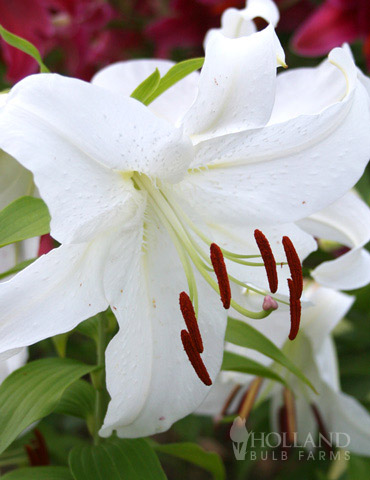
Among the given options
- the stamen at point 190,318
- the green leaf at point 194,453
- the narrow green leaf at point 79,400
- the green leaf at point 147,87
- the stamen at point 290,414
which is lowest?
the stamen at point 290,414

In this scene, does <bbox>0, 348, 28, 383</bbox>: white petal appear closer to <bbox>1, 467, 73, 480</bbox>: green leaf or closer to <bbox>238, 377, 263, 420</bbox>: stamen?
<bbox>1, 467, 73, 480</bbox>: green leaf

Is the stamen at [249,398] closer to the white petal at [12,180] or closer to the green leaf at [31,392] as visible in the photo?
the green leaf at [31,392]

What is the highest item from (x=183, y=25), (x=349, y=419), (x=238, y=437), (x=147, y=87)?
(x=147, y=87)

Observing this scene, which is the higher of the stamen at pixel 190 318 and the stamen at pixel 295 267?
the stamen at pixel 295 267

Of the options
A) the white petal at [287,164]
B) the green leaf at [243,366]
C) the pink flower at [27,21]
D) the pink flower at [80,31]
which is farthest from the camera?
the pink flower at [80,31]

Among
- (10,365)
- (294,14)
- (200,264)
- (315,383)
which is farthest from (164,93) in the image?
(294,14)

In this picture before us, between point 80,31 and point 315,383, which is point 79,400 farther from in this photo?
point 80,31

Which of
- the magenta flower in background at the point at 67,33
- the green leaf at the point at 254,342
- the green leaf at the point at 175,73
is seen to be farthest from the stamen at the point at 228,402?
the magenta flower in background at the point at 67,33
